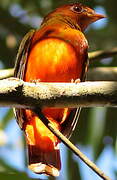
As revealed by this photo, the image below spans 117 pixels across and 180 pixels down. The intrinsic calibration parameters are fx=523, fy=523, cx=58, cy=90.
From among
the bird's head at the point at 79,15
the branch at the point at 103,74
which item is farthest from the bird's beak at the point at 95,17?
the branch at the point at 103,74

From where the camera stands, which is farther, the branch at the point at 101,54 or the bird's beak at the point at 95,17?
the bird's beak at the point at 95,17

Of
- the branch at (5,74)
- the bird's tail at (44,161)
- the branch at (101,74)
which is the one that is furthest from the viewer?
the branch at (101,74)

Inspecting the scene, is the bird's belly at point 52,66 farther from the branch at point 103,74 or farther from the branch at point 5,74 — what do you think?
the branch at point 103,74

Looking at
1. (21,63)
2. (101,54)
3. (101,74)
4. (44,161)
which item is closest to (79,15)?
(101,54)

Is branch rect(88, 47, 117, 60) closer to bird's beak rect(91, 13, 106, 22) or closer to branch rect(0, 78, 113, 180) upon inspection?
bird's beak rect(91, 13, 106, 22)

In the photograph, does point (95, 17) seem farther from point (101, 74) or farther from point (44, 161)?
point (44, 161)

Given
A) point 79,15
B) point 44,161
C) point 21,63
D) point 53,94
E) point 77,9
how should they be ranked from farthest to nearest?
point 77,9 → point 79,15 → point 21,63 → point 44,161 → point 53,94

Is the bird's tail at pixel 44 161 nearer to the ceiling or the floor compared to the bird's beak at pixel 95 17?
nearer to the floor

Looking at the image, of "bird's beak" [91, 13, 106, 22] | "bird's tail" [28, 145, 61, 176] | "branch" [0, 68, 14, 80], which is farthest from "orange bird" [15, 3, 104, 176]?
"bird's beak" [91, 13, 106, 22]
